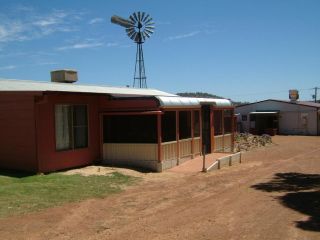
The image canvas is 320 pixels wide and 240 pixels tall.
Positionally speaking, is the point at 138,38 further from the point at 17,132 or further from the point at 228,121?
the point at 17,132

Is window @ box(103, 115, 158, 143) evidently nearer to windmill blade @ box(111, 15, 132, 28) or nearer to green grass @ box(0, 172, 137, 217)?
green grass @ box(0, 172, 137, 217)

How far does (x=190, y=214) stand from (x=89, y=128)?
7598 mm

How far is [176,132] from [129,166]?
2281mm

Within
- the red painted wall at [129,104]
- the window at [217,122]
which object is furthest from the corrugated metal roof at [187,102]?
the window at [217,122]

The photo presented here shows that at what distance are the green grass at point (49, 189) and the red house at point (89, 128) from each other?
1179 millimetres

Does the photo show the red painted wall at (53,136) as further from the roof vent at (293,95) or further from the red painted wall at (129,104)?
the roof vent at (293,95)

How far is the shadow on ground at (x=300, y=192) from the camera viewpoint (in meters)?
8.10

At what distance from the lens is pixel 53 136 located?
13703mm

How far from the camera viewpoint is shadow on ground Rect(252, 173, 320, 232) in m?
8.10

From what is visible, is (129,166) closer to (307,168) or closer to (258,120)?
(307,168)

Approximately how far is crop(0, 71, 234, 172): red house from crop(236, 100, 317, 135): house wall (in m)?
26.1

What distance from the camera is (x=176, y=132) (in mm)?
16469

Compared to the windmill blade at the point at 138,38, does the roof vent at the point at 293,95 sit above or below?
below

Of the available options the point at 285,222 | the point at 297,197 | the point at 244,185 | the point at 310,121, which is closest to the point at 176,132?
the point at 244,185
